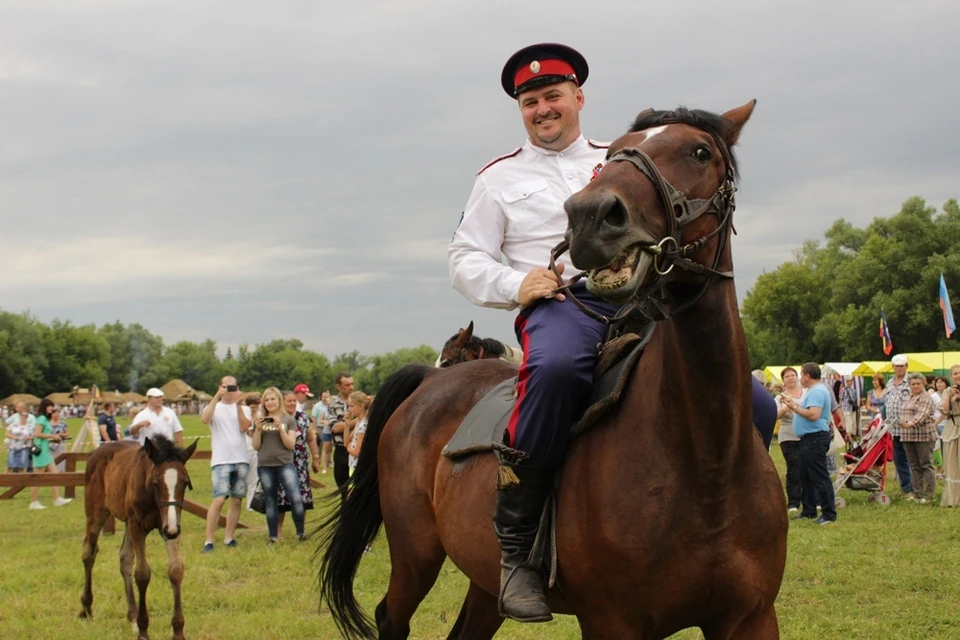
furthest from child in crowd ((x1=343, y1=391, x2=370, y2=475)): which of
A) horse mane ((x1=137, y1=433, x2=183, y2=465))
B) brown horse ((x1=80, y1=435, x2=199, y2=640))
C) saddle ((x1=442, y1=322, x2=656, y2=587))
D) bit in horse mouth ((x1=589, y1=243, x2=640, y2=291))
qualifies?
bit in horse mouth ((x1=589, y1=243, x2=640, y2=291))

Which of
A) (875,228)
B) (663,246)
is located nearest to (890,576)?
(663,246)

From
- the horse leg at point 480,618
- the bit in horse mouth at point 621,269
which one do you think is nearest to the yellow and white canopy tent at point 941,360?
the horse leg at point 480,618

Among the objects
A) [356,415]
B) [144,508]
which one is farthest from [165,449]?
[356,415]

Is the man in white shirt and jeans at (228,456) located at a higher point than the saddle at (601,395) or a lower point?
lower

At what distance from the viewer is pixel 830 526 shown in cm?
1238

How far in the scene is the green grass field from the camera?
7.59 m

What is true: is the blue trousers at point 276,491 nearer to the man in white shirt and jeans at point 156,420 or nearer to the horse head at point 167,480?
the man in white shirt and jeans at point 156,420

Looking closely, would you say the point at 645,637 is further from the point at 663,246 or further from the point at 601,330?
the point at 663,246

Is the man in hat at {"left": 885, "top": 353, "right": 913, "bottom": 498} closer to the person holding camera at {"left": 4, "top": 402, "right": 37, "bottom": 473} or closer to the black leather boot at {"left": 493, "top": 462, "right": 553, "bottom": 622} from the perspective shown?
the black leather boot at {"left": 493, "top": 462, "right": 553, "bottom": 622}

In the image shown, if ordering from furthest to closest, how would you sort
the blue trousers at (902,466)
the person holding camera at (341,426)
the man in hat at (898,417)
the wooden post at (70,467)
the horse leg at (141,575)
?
the wooden post at (70,467), the blue trousers at (902,466), the man in hat at (898,417), the person holding camera at (341,426), the horse leg at (141,575)

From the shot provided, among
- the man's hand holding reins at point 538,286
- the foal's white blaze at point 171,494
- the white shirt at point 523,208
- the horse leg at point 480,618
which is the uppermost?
the white shirt at point 523,208

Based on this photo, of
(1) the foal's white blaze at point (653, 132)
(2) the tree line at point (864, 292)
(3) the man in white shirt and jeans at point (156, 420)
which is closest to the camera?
(1) the foal's white blaze at point (653, 132)

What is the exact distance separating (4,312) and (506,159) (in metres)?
115

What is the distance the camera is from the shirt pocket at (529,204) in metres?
3.98
